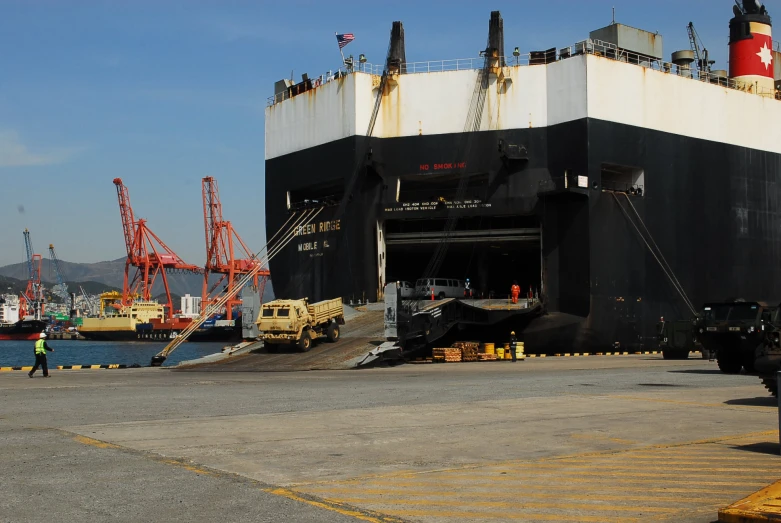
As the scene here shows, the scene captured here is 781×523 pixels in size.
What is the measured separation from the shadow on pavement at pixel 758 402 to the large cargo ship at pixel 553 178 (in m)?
24.3

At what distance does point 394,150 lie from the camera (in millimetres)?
46750

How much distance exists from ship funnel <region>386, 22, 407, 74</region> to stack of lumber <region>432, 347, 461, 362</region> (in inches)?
636

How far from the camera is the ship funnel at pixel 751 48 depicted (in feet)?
175

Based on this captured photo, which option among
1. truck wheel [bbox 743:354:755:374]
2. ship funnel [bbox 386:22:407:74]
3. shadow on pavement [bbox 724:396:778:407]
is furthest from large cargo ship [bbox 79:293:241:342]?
shadow on pavement [bbox 724:396:778:407]

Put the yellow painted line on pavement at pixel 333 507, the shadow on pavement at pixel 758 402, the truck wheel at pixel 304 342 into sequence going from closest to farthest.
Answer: the yellow painted line on pavement at pixel 333 507
the shadow on pavement at pixel 758 402
the truck wheel at pixel 304 342

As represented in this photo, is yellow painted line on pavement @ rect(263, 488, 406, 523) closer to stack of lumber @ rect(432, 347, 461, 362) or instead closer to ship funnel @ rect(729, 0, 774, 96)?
stack of lumber @ rect(432, 347, 461, 362)

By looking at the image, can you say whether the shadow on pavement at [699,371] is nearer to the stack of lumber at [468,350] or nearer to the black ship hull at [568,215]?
the stack of lumber at [468,350]

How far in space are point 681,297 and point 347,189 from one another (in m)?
18.9

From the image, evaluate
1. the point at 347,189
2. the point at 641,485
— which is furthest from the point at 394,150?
the point at 641,485

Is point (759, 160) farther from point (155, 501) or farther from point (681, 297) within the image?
point (155, 501)

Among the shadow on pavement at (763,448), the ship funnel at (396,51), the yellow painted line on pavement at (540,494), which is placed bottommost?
the shadow on pavement at (763,448)

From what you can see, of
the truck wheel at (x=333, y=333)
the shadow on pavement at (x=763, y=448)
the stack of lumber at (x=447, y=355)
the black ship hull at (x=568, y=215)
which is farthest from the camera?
the black ship hull at (x=568, y=215)

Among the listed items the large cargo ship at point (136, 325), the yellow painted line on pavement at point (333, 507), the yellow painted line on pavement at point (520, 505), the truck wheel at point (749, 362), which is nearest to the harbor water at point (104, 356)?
the large cargo ship at point (136, 325)

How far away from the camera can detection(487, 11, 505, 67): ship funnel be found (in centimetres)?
4544
